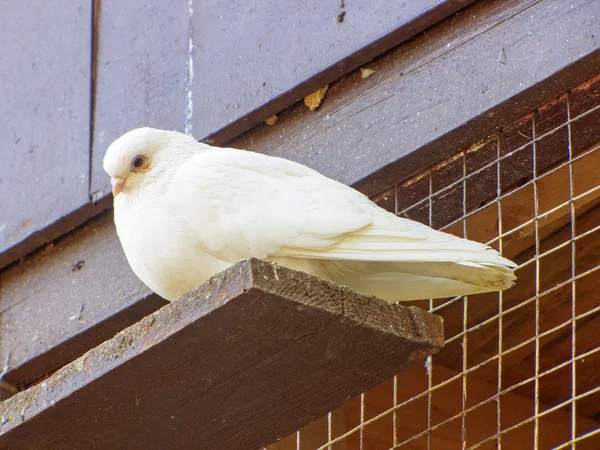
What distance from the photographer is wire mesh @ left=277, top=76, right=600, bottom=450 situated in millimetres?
2852

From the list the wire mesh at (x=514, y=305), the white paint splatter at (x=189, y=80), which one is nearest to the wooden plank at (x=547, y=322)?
the wire mesh at (x=514, y=305)

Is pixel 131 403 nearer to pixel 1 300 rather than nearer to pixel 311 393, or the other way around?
pixel 311 393

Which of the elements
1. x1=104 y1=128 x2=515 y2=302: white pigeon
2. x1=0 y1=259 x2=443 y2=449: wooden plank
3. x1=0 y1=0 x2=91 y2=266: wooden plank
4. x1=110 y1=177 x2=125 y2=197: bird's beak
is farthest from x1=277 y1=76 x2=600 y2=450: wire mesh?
x1=0 y1=0 x2=91 y2=266: wooden plank

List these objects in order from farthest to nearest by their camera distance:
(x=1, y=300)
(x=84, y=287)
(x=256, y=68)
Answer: (x=1, y=300), (x=84, y=287), (x=256, y=68)

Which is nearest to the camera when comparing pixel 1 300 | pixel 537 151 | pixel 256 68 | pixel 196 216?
pixel 196 216

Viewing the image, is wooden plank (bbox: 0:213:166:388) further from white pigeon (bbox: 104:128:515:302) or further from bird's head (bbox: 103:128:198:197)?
white pigeon (bbox: 104:128:515:302)

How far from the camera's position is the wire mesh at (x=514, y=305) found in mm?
2852

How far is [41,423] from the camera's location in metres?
2.45

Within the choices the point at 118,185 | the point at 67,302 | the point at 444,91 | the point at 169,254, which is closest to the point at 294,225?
the point at 169,254

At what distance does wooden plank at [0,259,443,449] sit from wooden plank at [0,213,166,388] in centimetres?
85

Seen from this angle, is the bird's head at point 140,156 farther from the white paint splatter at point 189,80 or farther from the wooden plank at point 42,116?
the wooden plank at point 42,116

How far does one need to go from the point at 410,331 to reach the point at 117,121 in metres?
1.67

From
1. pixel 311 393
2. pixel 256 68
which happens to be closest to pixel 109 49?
pixel 256 68

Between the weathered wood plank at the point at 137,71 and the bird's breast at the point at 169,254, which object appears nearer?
the bird's breast at the point at 169,254
